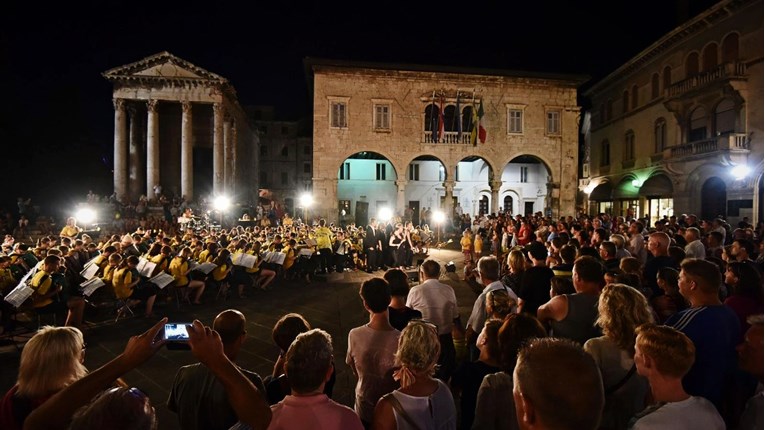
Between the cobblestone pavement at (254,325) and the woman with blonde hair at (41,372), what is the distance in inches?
83.5

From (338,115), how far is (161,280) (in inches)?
737

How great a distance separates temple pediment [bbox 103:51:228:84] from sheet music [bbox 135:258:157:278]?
20950 mm

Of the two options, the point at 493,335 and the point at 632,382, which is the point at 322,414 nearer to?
the point at 493,335

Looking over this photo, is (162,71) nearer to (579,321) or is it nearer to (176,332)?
(176,332)

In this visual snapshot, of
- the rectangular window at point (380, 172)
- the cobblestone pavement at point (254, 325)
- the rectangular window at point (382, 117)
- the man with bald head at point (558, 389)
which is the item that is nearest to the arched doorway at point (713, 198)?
the cobblestone pavement at point (254, 325)

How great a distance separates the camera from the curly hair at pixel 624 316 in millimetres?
2711

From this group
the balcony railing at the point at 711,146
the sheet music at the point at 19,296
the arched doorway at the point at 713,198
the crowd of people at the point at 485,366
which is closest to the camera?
the crowd of people at the point at 485,366

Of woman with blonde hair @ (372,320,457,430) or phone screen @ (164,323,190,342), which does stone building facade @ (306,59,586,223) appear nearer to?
phone screen @ (164,323,190,342)

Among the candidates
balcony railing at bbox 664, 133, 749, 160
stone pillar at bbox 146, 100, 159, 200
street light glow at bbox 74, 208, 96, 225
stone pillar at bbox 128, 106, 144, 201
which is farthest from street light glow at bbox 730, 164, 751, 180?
stone pillar at bbox 128, 106, 144, 201

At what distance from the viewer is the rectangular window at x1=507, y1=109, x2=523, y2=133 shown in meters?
26.7

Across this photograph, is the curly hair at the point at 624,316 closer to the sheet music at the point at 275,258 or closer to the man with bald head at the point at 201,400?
the man with bald head at the point at 201,400

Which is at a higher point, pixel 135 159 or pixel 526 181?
pixel 135 159

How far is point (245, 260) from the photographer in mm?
9859

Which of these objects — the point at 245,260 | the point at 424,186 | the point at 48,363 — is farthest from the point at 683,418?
the point at 424,186
